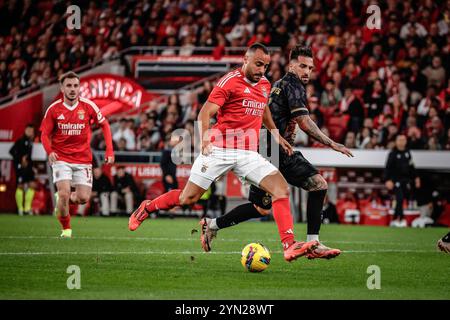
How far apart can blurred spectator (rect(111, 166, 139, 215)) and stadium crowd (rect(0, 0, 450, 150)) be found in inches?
40.4

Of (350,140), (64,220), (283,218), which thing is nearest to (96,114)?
(64,220)

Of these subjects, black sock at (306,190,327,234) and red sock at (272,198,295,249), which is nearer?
red sock at (272,198,295,249)

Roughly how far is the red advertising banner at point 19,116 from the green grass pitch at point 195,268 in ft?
32.5

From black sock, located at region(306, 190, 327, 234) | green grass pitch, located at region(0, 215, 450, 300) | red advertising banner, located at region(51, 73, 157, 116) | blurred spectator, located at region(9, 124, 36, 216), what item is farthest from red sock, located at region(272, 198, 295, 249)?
red advertising banner, located at region(51, 73, 157, 116)

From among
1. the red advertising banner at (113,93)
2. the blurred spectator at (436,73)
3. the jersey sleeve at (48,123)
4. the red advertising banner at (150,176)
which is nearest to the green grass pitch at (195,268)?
the jersey sleeve at (48,123)

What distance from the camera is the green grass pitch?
8.16 m

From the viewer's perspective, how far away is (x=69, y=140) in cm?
1450

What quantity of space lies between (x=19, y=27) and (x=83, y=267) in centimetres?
2272

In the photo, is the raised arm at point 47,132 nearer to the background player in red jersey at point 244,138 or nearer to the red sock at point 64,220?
the red sock at point 64,220

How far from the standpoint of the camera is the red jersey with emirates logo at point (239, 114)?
10328mm

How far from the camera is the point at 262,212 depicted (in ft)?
37.6

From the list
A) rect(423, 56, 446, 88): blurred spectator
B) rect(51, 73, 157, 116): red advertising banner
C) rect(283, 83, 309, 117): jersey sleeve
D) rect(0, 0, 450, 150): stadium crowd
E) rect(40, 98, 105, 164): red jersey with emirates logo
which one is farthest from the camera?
rect(51, 73, 157, 116): red advertising banner

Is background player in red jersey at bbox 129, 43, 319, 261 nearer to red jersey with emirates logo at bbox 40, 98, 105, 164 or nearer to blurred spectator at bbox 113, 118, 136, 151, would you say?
red jersey with emirates logo at bbox 40, 98, 105, 164
